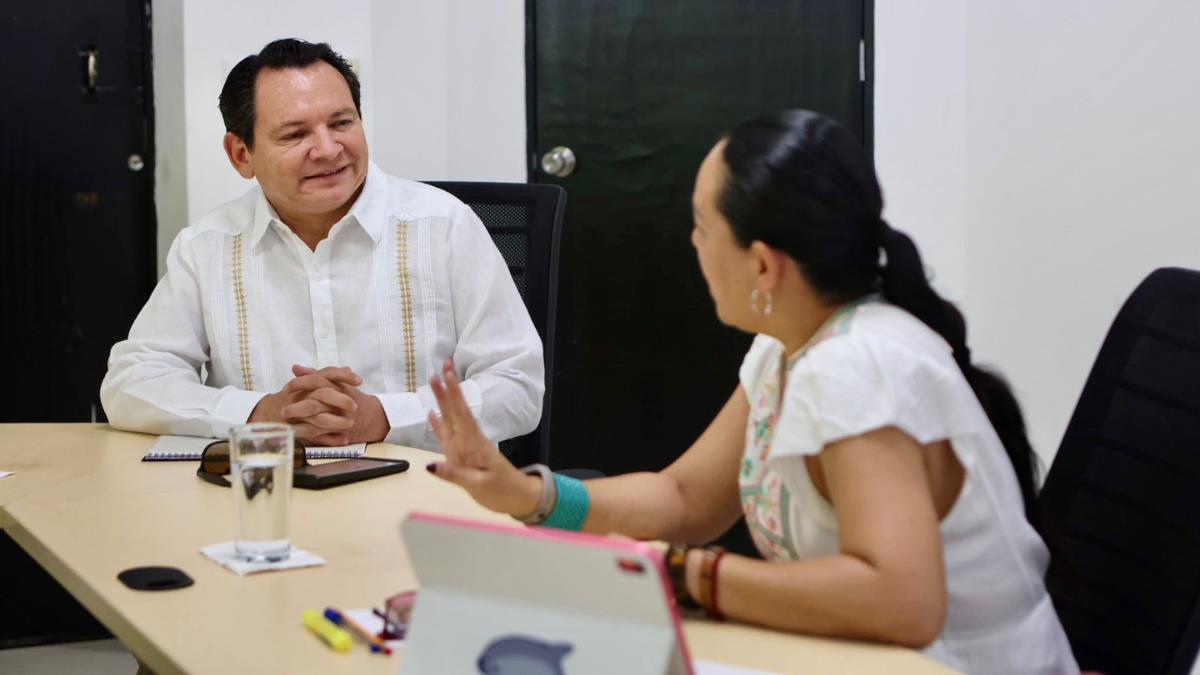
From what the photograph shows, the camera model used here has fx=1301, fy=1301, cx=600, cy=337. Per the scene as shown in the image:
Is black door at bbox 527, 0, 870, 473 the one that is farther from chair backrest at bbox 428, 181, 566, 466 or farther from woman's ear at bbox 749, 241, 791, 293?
woman's ear at bbox 749, 241, 791, 293

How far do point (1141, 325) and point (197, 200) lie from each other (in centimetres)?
298

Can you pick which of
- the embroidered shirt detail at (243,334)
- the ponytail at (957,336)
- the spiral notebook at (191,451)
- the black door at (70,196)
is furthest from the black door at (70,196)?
the ponytail at (957,336)

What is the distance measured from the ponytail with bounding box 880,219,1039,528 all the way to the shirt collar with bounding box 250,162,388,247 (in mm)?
1202

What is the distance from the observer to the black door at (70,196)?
3676mm

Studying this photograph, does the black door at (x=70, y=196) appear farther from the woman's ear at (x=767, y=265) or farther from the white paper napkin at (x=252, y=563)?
the woman's ear at (x=767, y=265)

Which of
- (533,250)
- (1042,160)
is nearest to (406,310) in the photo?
(533,250)

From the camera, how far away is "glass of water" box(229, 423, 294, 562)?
1275 mm

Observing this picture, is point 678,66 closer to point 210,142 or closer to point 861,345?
point 210,142

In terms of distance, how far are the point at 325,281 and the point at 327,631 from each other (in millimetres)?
1266

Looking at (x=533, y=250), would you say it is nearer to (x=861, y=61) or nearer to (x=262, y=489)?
(x=262, y=489)

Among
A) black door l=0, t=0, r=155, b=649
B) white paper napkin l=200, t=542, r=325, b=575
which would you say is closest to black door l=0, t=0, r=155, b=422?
black door l=0, t=0, r=155, b=649

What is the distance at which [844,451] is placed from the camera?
3.70ft

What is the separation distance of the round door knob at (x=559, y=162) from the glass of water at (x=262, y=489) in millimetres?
2544

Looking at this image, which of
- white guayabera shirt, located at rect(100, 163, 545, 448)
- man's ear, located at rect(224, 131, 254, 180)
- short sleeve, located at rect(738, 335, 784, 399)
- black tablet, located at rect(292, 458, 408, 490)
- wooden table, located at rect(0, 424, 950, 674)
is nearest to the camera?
wooden table, located at rect(0, 424, 950, 674)
